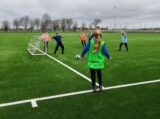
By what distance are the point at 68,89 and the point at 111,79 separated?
1918 mm

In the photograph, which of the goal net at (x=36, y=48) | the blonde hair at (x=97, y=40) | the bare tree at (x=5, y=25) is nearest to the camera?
the blonde hair at (x=97, y=40)

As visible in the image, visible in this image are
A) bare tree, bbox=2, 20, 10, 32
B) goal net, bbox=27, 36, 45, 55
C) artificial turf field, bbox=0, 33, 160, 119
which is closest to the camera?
artificial turf field, bbox=0, 33, 160, 119

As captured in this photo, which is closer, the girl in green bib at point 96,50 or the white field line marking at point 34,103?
the white field line marking at point 34,103

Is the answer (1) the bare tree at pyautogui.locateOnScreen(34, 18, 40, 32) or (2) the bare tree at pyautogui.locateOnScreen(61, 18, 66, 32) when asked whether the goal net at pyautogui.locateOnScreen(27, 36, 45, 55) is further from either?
(1) the bare tree at pyautogui.locateOnScreen(34, 18, 40, 32)

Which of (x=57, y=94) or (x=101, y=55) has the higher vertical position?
(x=101, y=55)

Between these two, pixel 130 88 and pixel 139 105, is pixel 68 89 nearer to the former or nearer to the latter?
pixel 130 88

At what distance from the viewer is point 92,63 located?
5.91m

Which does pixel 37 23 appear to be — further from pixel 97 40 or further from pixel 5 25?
pixel 97 40

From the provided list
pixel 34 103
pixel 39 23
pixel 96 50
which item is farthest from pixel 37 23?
pixel 34 103

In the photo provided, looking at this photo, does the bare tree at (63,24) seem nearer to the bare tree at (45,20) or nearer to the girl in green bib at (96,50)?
the bare tree at (45,20)

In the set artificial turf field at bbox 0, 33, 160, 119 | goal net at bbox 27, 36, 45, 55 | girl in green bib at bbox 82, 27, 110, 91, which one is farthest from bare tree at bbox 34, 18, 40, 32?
girl in green bib at bbox 82, 27, 110, 91

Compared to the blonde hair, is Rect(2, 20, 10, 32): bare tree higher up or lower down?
higher up

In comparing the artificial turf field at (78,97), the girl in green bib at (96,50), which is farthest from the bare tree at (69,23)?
the girl in green bib at (96,50)

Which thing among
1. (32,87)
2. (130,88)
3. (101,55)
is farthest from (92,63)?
(32,87)
